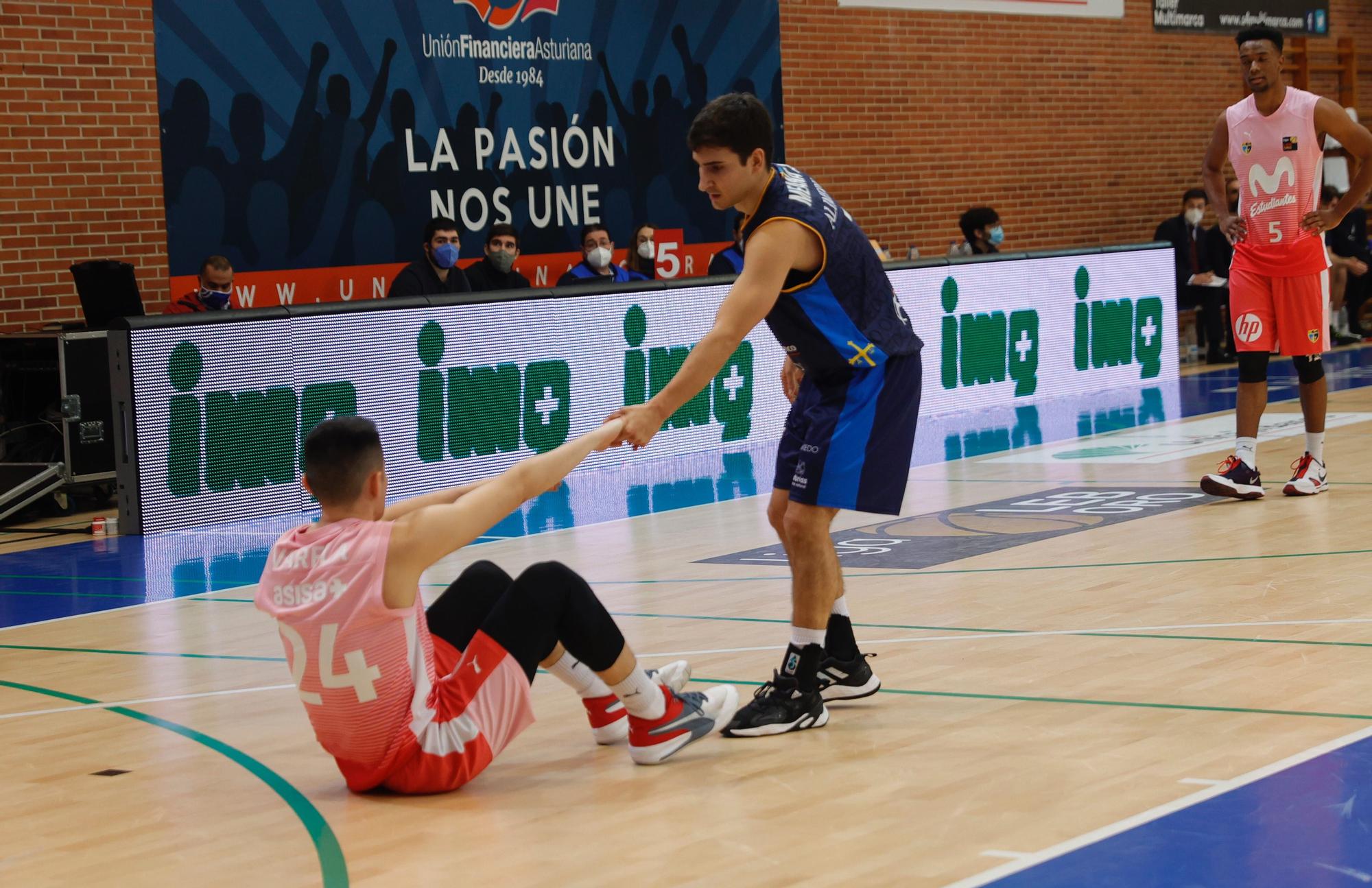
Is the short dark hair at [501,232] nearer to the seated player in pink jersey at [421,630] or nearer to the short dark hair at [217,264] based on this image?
the short dark hair at [217,264]

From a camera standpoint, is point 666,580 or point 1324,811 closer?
point 1324,811

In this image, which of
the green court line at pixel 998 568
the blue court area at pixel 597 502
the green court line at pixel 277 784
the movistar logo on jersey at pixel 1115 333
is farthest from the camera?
the movistar logo on jersey at pixel 1115 333

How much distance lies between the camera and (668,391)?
4.54 meters

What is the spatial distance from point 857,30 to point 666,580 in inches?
438

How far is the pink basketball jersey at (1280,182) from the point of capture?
339 inches

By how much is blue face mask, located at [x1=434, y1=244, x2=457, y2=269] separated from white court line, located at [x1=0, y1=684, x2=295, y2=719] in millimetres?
7211

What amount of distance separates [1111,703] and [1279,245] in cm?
453

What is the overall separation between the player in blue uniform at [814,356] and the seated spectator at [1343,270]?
596 inches

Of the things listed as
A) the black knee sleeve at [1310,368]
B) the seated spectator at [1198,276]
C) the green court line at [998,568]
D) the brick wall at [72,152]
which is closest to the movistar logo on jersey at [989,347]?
the seated spectator at [1198,276]

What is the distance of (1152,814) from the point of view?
12.4ft

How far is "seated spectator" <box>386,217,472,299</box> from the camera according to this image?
1256cm

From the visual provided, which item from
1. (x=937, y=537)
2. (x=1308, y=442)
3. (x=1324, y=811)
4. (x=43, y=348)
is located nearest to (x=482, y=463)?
(x=43, y=348)

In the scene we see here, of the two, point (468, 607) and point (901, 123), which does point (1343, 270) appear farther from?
point (468, 607)

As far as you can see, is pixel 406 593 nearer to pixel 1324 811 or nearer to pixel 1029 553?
pixel 1324 811
